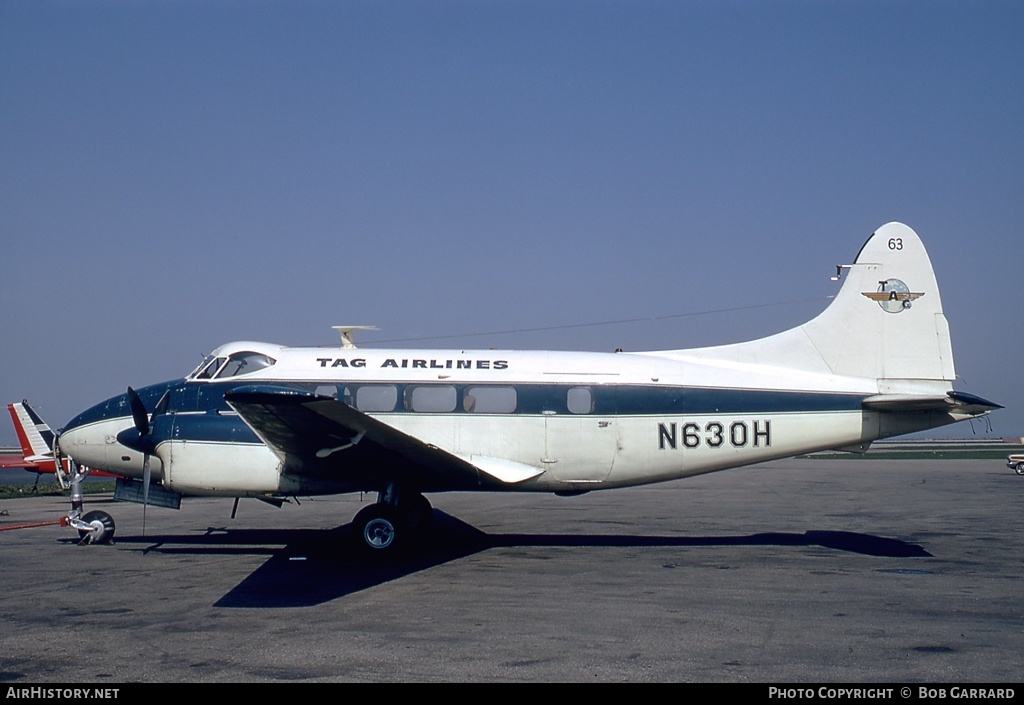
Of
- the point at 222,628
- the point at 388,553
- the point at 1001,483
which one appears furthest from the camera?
the point at 1001,483

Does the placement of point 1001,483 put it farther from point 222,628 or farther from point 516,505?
point 222,628

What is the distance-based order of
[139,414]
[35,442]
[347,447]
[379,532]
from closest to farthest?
[347,447], [379,532], [139,414], [35,442]

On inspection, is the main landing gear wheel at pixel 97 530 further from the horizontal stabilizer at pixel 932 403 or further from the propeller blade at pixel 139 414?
the horizontal stabilizer at pixel 932 403

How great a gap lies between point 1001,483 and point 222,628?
28.0 metres

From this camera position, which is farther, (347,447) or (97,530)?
(97,530)

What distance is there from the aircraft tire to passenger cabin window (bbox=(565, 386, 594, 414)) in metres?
3.38

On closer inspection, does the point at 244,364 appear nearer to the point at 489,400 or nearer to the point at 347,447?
the point at 347,447

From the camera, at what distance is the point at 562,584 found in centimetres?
1051

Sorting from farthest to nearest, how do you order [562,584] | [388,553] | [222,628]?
[388,553], [562,584], [222,628]

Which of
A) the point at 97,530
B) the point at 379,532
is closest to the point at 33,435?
the point at 97,530

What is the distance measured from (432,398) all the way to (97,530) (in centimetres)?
620

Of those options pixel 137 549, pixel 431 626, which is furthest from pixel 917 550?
pixel 137 549

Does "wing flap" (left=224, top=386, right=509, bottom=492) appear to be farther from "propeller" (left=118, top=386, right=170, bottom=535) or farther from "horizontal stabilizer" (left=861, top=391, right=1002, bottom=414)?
"horizontal stabilizer" (left=861, top=391, right=1002, bottom=414)

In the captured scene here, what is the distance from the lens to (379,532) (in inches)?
490
